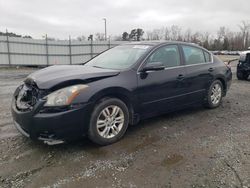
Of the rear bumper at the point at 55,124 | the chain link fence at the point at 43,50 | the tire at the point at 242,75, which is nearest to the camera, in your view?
the rear bumper at the point at 55,124

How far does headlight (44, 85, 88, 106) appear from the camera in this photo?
2889mm

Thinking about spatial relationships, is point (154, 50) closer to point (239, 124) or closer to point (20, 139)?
point (239, 124)

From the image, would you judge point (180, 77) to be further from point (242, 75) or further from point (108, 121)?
point (242, 75)

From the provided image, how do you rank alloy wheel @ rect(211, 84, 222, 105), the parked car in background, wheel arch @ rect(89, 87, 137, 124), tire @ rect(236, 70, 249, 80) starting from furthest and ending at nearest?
1. tire @ rect(236, 70, 249, 80)
2. the parked car in background
3. alloy wheel @ rect(211, 84, 222, 105)
4. wheel arch @ rect(89, 87, 137, 124)

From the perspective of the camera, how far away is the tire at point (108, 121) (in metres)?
3.18

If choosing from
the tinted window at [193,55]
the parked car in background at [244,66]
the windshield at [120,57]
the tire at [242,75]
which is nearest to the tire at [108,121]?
the windshield at [120,57]

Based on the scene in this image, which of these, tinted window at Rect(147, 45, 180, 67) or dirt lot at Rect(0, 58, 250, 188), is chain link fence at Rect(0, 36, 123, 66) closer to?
dirt lot at Rect(0, 58, 250, 188)

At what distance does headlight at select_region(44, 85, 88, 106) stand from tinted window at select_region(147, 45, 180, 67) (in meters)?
1.51

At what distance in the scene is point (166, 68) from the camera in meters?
4.12

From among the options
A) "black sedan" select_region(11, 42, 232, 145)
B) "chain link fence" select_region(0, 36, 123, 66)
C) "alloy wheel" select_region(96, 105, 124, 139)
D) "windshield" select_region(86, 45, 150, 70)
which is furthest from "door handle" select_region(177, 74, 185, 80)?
"chain link fence" select_region(0, 36, 123, 66)

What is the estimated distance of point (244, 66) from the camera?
973 centimetres

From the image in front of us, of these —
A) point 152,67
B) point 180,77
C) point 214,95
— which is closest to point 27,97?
point 152,67

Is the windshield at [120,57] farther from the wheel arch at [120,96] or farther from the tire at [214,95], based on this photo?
the tire at [214,95]

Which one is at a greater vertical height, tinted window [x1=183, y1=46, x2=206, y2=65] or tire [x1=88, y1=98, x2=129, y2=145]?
tinted window [x1=183, y1=46, x2=206, y2=65]
